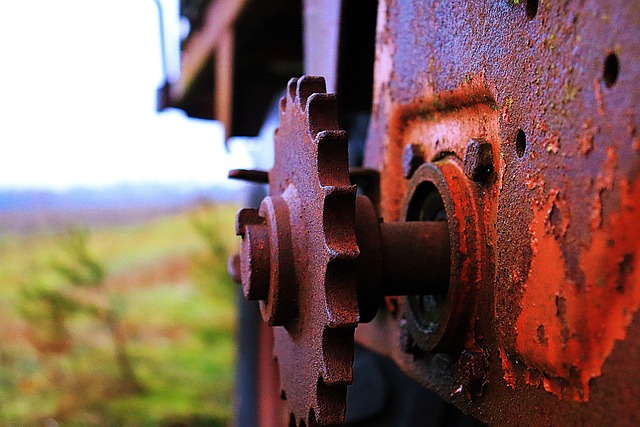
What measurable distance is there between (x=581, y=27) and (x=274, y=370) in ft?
8.80

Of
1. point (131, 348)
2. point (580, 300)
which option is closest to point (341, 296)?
point (580, 300)

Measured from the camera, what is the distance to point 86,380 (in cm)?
515

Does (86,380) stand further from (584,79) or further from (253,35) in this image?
(584,79)

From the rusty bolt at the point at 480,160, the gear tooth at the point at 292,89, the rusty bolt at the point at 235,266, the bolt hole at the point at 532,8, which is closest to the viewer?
the bolt hole at the point at 532,8

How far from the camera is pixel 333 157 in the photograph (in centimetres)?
73

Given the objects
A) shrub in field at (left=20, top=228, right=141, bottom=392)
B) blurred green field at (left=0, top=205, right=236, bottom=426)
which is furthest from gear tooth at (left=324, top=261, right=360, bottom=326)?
shrub in field at (left=20, top=228, right=141, bottom=392)

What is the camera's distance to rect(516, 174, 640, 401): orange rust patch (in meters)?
0.52

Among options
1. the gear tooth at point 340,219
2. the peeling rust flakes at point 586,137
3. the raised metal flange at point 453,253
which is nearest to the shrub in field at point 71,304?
the raised metal flange at point 453,253

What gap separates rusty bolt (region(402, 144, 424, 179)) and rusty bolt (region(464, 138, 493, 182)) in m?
0.19

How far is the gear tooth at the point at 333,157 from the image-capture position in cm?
72

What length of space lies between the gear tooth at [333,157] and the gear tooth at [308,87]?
9 centimetres

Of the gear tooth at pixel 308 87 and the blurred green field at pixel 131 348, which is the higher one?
the gear tooth at pixel 308 87

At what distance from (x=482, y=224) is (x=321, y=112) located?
250mm

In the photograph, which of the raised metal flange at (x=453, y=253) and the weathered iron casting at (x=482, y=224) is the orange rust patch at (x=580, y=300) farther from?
the raised metal flange at (x=453, y=253)
